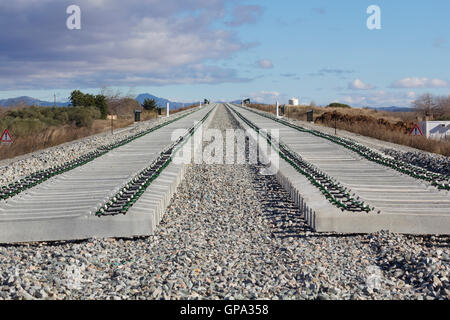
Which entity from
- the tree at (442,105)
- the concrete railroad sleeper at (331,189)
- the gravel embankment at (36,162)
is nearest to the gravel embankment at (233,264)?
the concrete railroad sleeper at (331,189)

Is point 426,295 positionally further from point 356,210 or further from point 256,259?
point 356,210

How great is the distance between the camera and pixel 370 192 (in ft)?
30.7

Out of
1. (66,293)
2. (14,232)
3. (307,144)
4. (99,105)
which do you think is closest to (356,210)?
(66,293)

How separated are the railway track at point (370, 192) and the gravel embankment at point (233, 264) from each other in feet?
0.82

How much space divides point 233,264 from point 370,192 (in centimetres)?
426

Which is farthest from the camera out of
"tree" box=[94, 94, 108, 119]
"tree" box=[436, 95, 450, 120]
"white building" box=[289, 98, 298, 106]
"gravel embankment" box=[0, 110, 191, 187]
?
"white building" box=[289, 98, 298, 106]

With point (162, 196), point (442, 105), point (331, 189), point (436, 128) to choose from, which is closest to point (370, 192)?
point (331, 189)

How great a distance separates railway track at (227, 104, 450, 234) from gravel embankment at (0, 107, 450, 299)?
0.82ft

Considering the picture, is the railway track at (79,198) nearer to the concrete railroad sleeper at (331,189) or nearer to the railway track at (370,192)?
the railway track at (370,192)

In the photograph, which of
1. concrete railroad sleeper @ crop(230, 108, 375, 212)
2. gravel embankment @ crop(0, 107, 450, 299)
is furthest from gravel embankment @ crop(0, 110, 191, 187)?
concrete railroad sleeper @ crop(230, 108, 375, 212)

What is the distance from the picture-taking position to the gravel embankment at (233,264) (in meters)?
5.15

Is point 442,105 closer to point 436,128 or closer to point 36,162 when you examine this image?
point 436,128

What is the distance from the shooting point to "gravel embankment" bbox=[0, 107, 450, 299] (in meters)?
5.15

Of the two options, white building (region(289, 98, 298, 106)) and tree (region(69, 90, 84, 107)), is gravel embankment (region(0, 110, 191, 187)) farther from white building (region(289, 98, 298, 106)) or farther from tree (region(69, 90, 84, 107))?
white building (region(289, 98, 298, 106))
